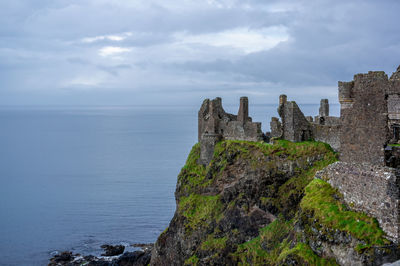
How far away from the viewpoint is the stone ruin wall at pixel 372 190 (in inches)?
773

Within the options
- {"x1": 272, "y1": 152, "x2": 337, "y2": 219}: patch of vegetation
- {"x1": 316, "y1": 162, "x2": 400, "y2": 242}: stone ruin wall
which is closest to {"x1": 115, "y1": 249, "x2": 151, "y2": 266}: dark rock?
{"x1": 272, "y1": 152, "x2": 337, "y2": 219}: patch of vegetation

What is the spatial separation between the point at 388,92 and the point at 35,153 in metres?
163

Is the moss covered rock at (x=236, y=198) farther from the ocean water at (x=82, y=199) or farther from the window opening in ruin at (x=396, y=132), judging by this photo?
the ocean water at (x=82, y=199)

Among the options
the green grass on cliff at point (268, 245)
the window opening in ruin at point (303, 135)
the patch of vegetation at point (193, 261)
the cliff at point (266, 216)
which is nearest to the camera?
the cliff at point (266, 216)

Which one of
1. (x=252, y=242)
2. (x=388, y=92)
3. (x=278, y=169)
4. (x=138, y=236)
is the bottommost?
Result: (x=138, y=236)

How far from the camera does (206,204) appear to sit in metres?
42.0

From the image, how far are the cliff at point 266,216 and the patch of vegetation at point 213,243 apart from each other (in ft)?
0.32

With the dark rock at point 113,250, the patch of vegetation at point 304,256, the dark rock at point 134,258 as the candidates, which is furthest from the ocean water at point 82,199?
the patch of vegetation at point 304,256

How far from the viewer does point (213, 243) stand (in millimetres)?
38125

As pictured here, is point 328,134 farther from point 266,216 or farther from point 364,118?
point 364,118

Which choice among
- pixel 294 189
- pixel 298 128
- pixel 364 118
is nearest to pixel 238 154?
pixel 298 128

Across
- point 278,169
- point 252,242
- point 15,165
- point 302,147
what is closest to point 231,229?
point 252,242

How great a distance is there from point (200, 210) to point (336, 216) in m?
21.4

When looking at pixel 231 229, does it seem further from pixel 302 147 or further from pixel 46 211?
pixel 46 211
